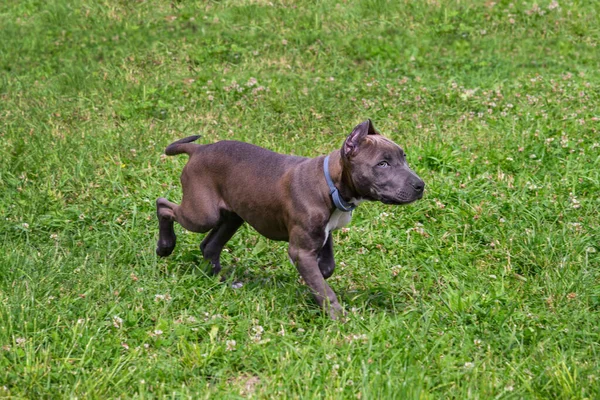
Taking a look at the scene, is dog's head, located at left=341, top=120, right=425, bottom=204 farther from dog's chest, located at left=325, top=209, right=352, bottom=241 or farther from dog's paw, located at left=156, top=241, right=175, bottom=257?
dog's paw, located at left=156, top=241, right=175, bottom=257

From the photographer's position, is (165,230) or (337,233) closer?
(165,230)

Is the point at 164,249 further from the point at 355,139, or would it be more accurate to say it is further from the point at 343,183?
the point at 355,139

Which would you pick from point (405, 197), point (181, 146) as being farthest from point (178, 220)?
point (405, 197)

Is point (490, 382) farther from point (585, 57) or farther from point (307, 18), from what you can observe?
point (307, 18)

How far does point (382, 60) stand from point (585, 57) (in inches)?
102

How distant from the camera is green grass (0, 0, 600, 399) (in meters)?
4.44

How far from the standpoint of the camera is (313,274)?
516 centimetres

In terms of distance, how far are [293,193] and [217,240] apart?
3.44ft

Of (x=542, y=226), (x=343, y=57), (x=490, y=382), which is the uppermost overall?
(x=490, y=382)

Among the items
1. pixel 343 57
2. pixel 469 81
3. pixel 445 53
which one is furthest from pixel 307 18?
pixel 469 81

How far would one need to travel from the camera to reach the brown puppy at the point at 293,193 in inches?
194

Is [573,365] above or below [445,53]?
above

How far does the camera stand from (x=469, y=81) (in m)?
9.68

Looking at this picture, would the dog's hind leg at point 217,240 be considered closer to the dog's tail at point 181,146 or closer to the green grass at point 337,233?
the green grass at point 337,233
